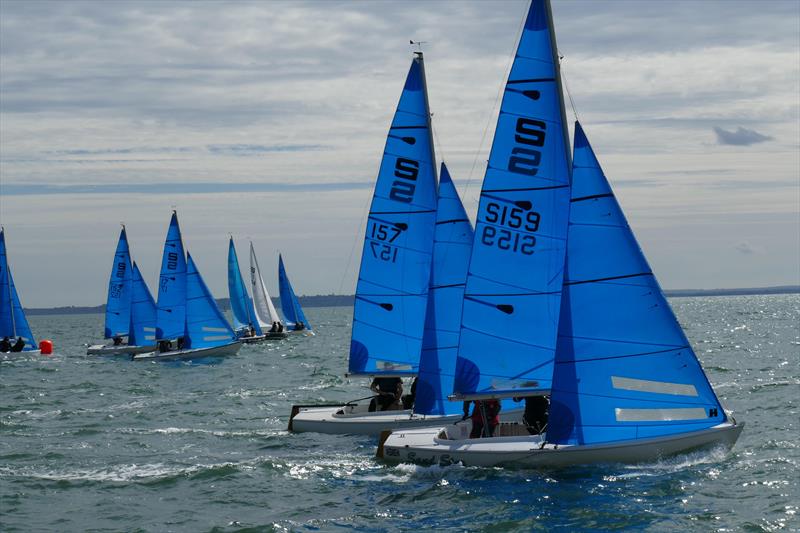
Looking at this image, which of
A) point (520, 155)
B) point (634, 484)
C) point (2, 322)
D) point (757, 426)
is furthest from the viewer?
point (2, 322)

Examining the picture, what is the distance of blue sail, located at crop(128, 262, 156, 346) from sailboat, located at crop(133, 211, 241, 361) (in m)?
6.10

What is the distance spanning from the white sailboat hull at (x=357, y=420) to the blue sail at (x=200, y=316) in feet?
85.5

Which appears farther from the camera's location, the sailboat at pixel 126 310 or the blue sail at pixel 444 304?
the sailboat at pixel 126 310

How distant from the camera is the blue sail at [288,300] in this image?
84875 millimetres

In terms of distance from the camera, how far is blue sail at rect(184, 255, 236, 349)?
52.5 metres

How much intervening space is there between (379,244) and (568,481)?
9.75 metres

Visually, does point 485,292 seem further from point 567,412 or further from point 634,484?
point 634,484

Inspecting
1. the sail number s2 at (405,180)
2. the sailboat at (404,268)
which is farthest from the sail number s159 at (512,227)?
the sail number s2 at (405,180)

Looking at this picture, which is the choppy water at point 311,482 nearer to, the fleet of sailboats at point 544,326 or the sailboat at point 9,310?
the fleet of sailboats at point 544,326

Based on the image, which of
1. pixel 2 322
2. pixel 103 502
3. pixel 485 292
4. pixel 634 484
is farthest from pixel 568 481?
pixel 2 322

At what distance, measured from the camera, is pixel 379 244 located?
2666cm

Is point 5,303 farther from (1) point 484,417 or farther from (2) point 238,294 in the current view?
(1) point 484,417

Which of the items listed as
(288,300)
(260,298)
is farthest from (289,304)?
(260,298)

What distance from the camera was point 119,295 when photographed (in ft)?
221
